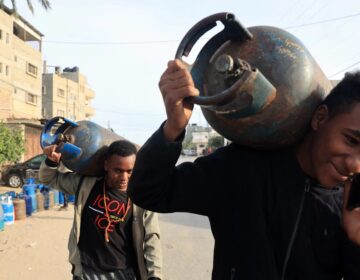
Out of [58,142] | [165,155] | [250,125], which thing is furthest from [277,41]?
[58,142]

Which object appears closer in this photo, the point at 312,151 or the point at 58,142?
the point at 312,151

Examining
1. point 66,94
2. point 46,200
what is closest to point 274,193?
point 46,200

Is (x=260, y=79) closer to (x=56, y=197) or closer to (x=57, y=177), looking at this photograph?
(x=57, y=177)

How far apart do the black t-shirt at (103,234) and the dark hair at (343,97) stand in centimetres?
184

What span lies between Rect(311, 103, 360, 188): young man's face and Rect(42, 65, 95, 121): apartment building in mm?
31945

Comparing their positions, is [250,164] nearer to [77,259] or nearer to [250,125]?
[250,125]

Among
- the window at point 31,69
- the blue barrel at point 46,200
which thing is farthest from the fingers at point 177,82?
the window at point 31,69

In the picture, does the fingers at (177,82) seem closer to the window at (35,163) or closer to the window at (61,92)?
the window at (35,163)

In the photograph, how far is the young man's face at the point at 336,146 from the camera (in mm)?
1267

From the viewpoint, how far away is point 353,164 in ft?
4.12

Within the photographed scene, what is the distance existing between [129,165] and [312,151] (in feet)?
5.47

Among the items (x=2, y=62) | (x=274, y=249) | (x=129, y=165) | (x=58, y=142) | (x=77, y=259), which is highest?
(x=2, y=62)

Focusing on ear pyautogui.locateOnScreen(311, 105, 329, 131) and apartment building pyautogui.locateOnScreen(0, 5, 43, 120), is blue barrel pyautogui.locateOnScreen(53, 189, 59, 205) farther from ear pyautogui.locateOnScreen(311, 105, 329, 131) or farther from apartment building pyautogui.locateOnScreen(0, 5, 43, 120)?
apartment building pyautogui.locateOnScreen(0, 5, 43, 120)

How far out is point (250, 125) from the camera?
1.30 meters
